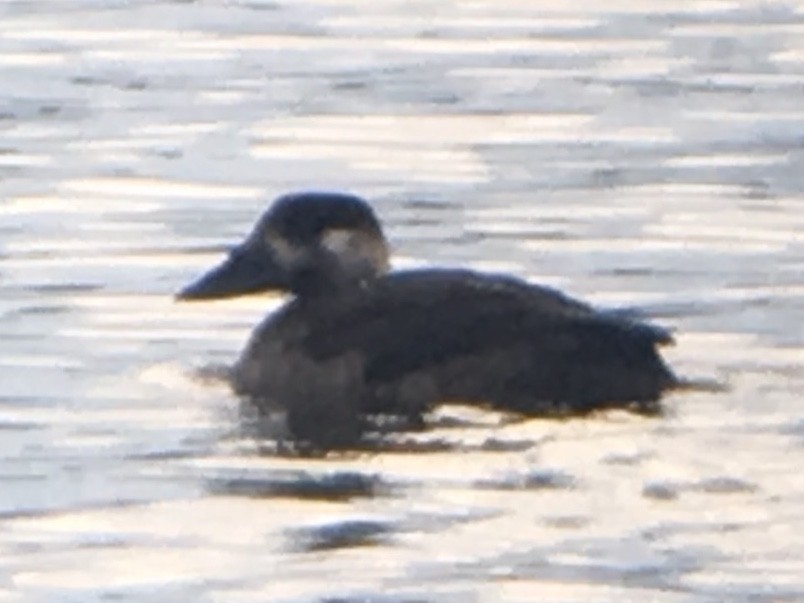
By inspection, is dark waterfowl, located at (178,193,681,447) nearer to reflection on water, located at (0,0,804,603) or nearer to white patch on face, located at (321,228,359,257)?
reflection on water, located at (0,0,804,603)

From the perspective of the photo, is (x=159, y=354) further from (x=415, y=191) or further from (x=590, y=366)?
(x=415, y=191)

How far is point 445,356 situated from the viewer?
47.4 feet

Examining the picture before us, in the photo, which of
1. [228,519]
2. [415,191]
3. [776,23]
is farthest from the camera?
[776,23]

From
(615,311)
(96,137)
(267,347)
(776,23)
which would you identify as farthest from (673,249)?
(776,23)

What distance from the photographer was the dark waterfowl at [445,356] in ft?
46.9

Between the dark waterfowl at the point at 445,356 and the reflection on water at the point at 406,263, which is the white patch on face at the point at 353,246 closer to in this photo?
the dark waterfowl at the point at 445,356

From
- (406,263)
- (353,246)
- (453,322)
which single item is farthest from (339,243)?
(406,263)

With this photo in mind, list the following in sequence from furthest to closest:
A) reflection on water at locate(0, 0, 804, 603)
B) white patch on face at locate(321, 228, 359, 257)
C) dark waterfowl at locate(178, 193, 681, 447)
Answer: white patch on face at locate(321, 228, 359, 257) < dark waterfowl at locate(178, 193, 681, 447) < reflection on water at locate(0, 0, 804, 603)

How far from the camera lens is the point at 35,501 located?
12.6 metres

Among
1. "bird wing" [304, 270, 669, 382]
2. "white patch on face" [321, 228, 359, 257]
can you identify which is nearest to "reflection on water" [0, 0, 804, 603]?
"bird wing" [304, 270, 669, 382]

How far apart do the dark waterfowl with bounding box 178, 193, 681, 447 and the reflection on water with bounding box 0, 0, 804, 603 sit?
205 mm

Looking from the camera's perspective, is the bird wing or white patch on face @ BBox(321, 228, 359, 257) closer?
the bird wing

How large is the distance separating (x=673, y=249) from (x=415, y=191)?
193 cm

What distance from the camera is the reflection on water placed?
11.9m
